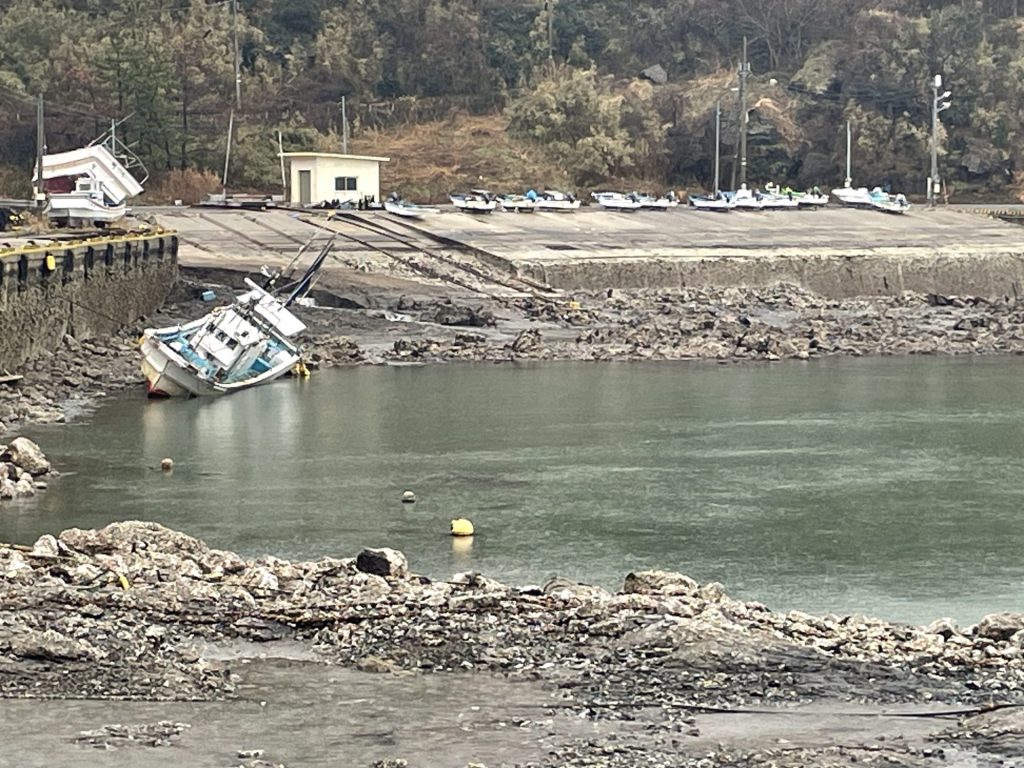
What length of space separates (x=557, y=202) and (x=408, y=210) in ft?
23.3

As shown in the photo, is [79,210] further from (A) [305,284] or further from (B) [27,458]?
(B) [27,458]

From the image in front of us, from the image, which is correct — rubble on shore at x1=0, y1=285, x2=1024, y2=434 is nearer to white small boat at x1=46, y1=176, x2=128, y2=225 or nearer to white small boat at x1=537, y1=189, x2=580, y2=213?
white small boat at x1=46, y1=176, x2=128, y2=225

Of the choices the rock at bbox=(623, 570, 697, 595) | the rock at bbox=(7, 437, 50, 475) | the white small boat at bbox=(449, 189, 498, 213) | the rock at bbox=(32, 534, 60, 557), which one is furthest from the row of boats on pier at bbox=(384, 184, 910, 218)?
the rock at bbox=(623, 570, 697, 595)

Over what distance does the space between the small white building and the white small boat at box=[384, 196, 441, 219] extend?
62.5 inches

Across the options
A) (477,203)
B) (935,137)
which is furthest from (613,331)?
(935,137)

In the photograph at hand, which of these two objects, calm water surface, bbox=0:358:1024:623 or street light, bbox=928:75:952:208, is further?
street light, bbox=928:75:952:208

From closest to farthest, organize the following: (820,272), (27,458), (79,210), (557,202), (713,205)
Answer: (27,458) < (79,210) < (820,272) < (557,202) < (713,205)

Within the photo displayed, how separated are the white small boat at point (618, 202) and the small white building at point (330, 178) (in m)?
8.54

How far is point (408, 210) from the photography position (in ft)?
237

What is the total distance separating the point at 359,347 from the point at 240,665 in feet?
112

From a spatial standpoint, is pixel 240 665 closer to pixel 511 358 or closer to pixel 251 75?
pixel 511 358

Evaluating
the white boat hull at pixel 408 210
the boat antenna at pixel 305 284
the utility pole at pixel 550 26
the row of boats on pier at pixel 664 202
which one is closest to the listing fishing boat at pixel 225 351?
the boat antenna at pixel 305 284

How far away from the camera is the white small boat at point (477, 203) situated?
74.1 metres

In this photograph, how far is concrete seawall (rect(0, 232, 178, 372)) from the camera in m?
42.4
